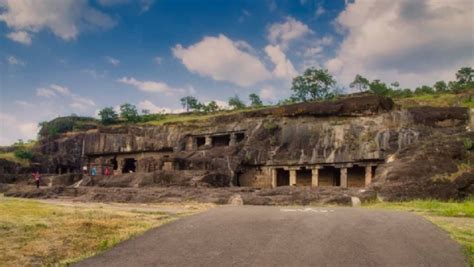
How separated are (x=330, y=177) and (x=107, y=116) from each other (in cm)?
4277

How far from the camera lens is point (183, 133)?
53094 millimetres

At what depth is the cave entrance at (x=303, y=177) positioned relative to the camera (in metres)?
41.0

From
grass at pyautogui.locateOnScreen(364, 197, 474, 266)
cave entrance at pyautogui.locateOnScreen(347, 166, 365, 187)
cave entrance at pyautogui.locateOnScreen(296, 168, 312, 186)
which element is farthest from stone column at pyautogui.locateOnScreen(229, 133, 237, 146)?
grass at pyautogui.locateOnScreen(364, 197, 474, 266)

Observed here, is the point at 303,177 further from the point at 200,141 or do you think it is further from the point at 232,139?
→ the point at 200,141

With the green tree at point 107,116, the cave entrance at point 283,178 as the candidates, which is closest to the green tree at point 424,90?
the cave entrance at point 283,178

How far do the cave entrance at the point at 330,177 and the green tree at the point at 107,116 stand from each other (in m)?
41.5

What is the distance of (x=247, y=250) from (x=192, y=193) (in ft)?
63.4

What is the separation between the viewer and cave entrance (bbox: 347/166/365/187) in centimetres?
3812

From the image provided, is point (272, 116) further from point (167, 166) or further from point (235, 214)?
point (235, 214)

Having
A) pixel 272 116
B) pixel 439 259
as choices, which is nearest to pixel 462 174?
pixel 439 259

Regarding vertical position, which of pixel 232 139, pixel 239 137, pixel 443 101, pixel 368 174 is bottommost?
pixel 368 174

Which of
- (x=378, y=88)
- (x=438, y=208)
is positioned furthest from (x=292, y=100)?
(x=438, y=208)

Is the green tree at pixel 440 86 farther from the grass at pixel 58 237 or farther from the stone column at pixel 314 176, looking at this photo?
the grass at pixel 58 237

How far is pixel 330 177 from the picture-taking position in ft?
131
